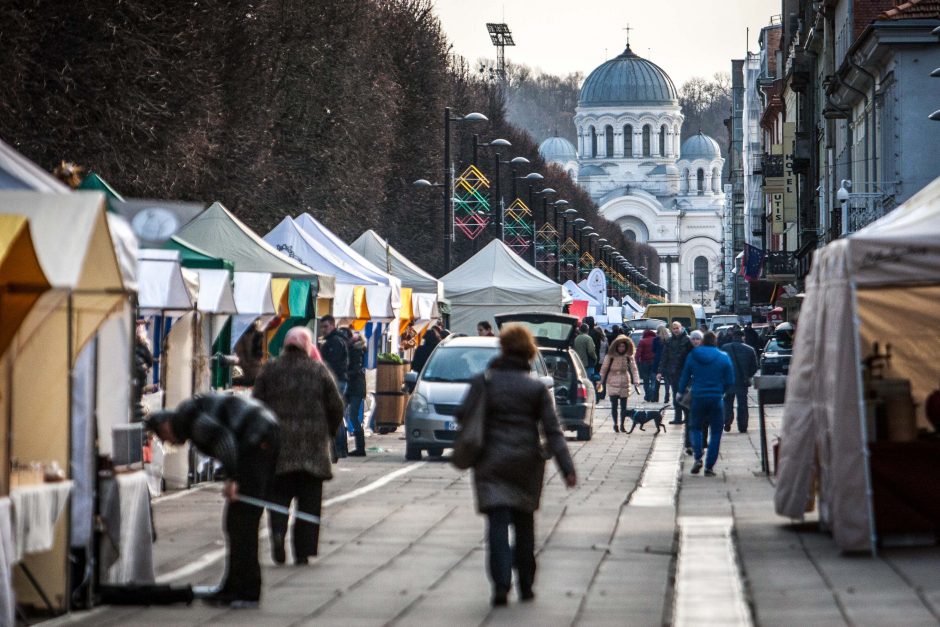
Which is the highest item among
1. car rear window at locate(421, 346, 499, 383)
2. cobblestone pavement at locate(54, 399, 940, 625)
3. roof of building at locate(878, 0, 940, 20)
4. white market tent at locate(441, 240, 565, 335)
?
roof of building at locate(878, 0, 940, 20)

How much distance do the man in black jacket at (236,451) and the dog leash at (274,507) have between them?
0.02m

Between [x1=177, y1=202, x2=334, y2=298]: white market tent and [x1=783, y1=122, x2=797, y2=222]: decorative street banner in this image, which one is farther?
[x1=783, y1=122, x2=797, y2=222]: decorative street banner

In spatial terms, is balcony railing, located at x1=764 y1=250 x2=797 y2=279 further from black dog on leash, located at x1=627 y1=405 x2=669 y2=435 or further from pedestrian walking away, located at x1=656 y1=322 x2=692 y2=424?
black dog on leash, located at x1=627 y1=405 x2=669 y2=435

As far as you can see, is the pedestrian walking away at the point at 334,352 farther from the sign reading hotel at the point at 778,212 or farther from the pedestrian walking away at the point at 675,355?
the sign reading hotel at the point at 778,212

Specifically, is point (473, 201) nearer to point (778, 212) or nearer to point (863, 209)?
point (863, 209)

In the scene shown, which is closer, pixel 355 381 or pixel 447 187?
pixel 355 381

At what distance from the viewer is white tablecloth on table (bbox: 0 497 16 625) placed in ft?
28.4

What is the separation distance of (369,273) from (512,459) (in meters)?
20.6

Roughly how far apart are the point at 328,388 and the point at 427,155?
43741mm

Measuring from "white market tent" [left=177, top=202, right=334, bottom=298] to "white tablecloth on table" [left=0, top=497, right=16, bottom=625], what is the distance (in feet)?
Answer: 46.1

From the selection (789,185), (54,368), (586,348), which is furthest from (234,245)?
(789,185)

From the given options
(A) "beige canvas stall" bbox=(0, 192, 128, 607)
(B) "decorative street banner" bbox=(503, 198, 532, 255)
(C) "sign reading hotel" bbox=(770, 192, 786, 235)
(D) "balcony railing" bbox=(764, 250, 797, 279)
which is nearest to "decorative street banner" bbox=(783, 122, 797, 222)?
(C) "sign reading hotel" bbox=(770, 192, 786, 235)

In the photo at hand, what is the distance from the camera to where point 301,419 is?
12227 millimetres

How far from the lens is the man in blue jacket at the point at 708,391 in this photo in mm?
19469
